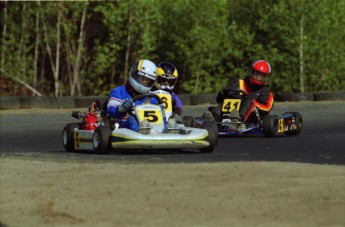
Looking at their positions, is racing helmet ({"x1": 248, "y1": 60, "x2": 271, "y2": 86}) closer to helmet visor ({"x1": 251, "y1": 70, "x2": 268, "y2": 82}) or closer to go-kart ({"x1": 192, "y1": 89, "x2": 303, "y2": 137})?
helmet visor ({"x1": 251, "y1": 70, "x2": 268, "y2": 82})

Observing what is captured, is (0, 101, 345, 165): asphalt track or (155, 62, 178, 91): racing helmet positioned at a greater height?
(155, 62, 178, 91): racing helmet

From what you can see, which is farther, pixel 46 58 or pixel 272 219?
pixel 46 58

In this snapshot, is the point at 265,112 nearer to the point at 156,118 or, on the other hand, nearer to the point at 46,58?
the point at 156,118

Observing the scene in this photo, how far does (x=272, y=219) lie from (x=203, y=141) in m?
5.06

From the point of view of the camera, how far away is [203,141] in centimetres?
1270

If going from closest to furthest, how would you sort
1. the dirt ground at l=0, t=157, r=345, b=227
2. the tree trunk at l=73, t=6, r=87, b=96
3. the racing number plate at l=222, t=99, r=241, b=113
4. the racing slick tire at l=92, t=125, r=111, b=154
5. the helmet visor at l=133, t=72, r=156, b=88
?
1. the dirt ground at l=0, t=157, r=345, b=227
2. the racing slick tire at l=92, t=125, r=111, b=154
3. the helmet visor at l=133, t=72, r=156, b=88
4. the racing number plate at l=222, t=99, r=241, b=113
5. the tree trunk at l=73, t=6, r=87, b=96

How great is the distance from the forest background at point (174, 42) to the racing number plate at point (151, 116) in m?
13.1

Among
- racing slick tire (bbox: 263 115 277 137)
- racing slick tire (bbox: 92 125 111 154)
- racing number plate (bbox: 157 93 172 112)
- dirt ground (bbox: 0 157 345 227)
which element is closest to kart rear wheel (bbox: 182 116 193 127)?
racing number plate (bbox: 157 93 172 112)

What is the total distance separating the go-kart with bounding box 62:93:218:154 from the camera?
41.1 ft

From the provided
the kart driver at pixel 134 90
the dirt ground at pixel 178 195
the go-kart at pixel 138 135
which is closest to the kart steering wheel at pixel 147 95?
the go-kart at pixel 138 135

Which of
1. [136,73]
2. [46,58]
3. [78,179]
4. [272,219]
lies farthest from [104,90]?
[272,219]

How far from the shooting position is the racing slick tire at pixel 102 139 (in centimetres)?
1288

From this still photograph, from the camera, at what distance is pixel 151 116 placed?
13078 mm

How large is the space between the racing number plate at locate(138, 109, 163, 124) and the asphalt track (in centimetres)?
37
